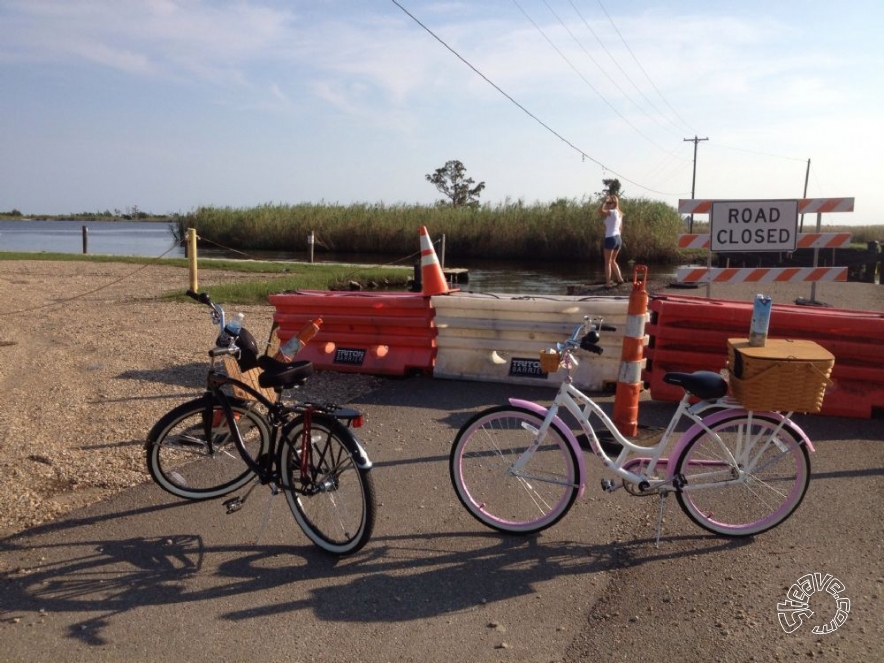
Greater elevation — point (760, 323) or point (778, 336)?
point (760, 323)

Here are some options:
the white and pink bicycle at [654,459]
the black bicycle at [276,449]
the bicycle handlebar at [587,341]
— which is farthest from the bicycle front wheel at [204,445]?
the bicycle handlebar at [587,341]

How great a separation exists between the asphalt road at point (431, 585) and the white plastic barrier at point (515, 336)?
3.08 meters

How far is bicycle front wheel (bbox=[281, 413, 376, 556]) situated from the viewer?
440cm

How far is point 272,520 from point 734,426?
2.83 meters

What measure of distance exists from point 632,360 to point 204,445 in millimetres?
3246

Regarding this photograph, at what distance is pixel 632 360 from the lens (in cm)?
633

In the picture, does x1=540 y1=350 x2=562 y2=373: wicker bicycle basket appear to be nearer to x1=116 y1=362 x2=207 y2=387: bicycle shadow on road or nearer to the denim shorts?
x1=116 y1=362 x2=207 y2=387: bicycle shadow on road

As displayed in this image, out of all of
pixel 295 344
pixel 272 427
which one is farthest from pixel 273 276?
pixel 272 427

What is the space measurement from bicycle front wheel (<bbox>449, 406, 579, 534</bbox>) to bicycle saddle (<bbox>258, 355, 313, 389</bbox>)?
101 cm

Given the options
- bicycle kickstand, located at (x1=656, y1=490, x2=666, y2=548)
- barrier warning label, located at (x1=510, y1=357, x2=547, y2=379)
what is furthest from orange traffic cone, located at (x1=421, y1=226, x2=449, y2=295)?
bicycle kickstand, located at (x1=656, y1=490, x2=666, y2=548)

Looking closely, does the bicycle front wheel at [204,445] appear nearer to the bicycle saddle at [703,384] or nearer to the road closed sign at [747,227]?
the bicycle saddle at [703,384]

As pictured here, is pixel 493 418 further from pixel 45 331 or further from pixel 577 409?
pixel 45 331

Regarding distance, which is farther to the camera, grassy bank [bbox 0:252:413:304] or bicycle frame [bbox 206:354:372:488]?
grassy bank [bbox 0:252:413:304]

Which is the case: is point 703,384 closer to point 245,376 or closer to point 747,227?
point 245,376
